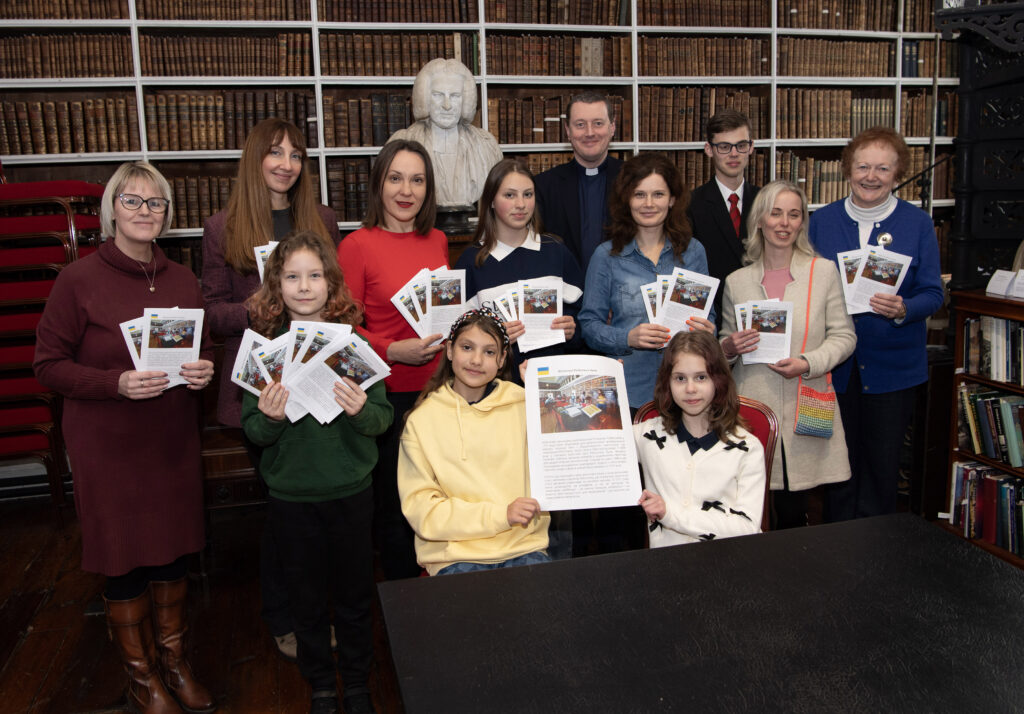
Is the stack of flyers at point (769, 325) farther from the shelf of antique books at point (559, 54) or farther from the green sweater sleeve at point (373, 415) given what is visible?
the shelf of antique books at point (559, 54)

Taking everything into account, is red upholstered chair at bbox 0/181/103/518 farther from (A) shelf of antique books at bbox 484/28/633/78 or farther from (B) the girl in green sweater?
(A) shelf of antique books at bbox 484/28/633/78

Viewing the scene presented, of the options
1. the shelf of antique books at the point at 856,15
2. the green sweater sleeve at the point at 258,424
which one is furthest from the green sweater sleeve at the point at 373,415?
the shelf of antique books at the point at 856,15

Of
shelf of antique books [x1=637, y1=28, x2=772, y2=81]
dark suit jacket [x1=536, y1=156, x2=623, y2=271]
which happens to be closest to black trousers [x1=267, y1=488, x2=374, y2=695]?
dark suit jacket [x1=536, y1=156, x2=623, y2=271]

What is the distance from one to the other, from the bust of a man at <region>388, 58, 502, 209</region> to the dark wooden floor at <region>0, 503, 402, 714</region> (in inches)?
74.9

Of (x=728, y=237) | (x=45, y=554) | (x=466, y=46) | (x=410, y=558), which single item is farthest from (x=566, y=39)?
(x=45, y=554)

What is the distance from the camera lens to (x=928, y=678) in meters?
1.08

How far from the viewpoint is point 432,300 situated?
8.08ft

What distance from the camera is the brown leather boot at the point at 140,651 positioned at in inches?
89.0

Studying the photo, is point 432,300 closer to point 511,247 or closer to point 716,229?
point 511,247

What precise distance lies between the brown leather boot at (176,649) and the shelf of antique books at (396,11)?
134 inches

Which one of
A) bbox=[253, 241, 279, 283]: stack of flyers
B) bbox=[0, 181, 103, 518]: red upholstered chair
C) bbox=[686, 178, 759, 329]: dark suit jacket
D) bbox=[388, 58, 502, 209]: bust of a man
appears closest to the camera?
bbox=[253, 241, 279, 283]: stack of flyers

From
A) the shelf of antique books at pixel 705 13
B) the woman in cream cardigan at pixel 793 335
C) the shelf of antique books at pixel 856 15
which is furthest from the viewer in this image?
the shelf of antique books at pixel 856 15

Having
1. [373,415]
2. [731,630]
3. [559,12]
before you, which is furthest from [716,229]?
[559,12]

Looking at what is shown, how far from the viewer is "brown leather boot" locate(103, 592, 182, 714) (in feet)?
7.42
